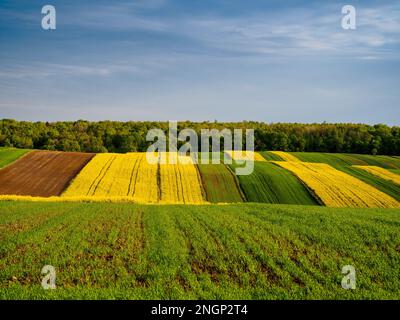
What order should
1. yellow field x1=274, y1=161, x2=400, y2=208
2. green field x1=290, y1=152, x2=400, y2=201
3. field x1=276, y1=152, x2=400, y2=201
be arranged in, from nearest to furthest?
yellow field x1=274, y1=161, x2=400, y2=208 → field x1=276, y1=152, x2=400, y2=201 → green field x1=290, y1=152, x2=400, y2=201

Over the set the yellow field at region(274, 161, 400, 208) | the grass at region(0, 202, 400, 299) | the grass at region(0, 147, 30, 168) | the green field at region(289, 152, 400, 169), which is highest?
the grass at region(0, 147, 30, 168)

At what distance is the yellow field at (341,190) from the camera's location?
45.0 m

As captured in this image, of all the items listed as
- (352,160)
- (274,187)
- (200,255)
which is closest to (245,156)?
(352,160)

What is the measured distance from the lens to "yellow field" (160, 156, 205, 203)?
47062 millimetres

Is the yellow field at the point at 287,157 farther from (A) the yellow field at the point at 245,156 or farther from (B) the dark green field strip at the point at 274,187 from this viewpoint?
(B) the dark green field strip at the point at 274,187

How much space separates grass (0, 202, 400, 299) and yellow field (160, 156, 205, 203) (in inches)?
800

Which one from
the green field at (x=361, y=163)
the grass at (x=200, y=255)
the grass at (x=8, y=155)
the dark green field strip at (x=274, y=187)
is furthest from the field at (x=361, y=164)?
the grass at (x=8, y=155)

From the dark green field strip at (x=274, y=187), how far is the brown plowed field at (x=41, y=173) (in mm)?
23949

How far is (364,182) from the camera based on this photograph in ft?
181

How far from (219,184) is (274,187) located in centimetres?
742

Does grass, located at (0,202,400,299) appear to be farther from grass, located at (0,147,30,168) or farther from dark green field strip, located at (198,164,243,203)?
grass, located at (0,147,30,168)

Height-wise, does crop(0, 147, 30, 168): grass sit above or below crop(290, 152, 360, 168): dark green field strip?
above

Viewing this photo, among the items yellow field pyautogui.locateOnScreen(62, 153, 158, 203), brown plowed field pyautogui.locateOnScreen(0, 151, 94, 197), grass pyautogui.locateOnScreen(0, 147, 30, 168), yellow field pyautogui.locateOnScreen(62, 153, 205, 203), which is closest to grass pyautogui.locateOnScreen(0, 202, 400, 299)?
yellow field pyautogui.locateOnScreen(62, 153, 205, 203)
